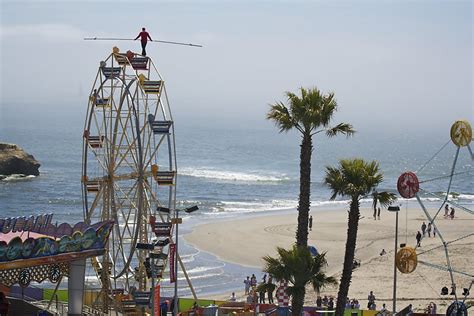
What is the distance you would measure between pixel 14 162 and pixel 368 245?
179 feet

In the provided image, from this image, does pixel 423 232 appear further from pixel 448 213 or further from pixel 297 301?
pixel 297 301

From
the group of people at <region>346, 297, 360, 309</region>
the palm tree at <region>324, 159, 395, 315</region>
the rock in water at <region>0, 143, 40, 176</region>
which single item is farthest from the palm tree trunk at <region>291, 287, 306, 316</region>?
the rock in water at <region>0, 143, 40, 176</region>

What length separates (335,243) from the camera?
70.0 meters

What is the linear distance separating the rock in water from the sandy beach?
36021 mm

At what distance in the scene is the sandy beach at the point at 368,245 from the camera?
2007 inches

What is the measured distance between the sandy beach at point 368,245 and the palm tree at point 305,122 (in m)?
15.0

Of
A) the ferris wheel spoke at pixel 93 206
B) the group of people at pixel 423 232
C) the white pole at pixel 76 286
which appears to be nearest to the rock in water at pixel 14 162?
the group of people at pixel 423 232

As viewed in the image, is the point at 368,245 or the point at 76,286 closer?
→ the point at 76,286

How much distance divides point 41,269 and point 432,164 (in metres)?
153

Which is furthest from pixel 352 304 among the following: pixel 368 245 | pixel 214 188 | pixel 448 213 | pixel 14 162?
pixel 14 162

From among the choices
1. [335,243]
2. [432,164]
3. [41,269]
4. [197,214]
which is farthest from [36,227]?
[432,164]

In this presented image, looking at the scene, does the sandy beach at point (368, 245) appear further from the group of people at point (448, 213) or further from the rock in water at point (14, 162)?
the rock in water at point (14, 162)

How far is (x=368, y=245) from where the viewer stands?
2682 inches

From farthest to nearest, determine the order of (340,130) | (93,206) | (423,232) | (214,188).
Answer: (214,188), (423,232), (93,206), (340,130)
